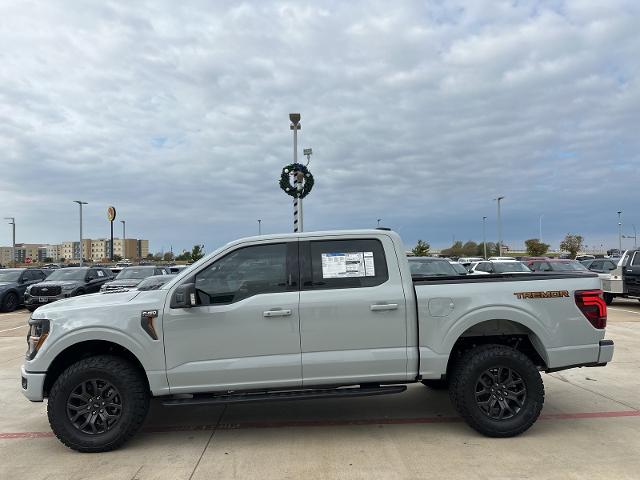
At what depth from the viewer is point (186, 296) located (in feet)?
15.0

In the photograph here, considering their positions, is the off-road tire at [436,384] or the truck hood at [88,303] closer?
the truck hood at [88,303]

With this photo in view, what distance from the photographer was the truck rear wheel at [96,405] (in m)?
4.65

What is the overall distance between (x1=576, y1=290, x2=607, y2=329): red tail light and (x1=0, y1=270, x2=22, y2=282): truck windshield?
20526 mm

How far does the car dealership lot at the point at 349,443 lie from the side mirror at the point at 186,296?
133 cm

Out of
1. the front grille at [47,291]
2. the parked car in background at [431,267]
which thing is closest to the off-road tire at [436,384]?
the parked car in background at [431,267]

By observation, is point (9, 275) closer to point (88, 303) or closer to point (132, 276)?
point (132, 276)

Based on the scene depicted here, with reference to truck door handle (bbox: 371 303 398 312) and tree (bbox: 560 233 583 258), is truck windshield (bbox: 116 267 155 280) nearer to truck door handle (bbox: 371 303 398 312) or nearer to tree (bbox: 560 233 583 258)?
truck door handle (bbox: 371 303 398 312)

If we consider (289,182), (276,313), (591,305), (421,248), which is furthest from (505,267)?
(421,248)

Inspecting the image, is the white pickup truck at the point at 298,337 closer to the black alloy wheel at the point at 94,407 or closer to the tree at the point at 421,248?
the black alloy wheel at the point at 94,407

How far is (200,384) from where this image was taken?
15.4ft

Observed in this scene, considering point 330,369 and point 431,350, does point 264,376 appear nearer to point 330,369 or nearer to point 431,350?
point 330,369

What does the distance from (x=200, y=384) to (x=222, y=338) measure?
0.46 meters

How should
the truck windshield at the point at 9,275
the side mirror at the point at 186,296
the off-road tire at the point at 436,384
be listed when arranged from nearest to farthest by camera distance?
the side mirror at the point at 186,296 → the off-road tire at the point at 436,384 → the truck windshield at the point at 9,275

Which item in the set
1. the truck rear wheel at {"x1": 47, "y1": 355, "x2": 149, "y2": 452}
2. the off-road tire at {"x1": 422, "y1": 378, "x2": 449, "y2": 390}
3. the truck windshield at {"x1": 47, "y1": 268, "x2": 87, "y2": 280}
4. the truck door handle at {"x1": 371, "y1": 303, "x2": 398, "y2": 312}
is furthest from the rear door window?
the truck windshield at {"x1": 47, "y1": 268, "x2": 87, "y2": 280}
